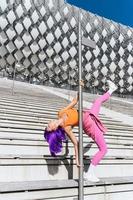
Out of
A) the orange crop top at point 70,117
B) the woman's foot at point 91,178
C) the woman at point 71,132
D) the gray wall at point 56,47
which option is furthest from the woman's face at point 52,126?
the gray wall at point 56,47

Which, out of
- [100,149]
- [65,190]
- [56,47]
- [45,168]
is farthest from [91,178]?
[56,47]

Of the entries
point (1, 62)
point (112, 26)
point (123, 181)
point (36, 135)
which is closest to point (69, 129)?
point (123, 181)

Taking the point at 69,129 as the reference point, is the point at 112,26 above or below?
above

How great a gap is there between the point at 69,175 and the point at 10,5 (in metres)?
37.5

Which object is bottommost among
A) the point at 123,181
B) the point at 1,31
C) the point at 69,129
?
the point at 123,181

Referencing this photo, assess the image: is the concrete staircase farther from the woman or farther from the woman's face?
the woman's face

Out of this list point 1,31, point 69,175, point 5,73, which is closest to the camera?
point 69,175

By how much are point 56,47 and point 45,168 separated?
38445 mm

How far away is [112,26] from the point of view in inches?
1938

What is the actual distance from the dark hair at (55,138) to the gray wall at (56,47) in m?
31.4

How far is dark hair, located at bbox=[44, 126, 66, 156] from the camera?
483 cm

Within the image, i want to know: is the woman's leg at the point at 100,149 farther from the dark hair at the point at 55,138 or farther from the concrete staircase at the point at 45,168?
the dark hair at the point at 55,138

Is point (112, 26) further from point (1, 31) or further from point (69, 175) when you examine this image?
point (69, 175)

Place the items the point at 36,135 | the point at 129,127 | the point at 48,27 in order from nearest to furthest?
the point at 36,135
the point at 129,127
the point at 48,27
